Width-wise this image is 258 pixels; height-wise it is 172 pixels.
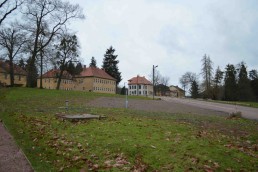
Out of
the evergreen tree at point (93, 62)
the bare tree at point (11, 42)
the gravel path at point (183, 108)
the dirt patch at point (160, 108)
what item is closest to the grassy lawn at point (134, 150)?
the gravel path at point (183, 108)

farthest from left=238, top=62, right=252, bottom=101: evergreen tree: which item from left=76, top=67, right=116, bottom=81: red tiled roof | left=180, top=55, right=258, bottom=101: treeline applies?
left=76, top=67, right=116, bottom=81: red tiled roof

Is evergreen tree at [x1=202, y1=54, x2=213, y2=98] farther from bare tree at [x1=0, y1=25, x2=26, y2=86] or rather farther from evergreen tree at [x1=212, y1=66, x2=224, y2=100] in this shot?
bare tree at [x1=0, y1=25, x2=26, y2=86]

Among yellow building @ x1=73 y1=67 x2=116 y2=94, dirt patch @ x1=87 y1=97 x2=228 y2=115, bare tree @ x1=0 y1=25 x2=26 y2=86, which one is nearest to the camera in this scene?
dirt patch @ x1=87 y1=97 x2=228 y2=115

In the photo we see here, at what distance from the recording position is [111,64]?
89.9m

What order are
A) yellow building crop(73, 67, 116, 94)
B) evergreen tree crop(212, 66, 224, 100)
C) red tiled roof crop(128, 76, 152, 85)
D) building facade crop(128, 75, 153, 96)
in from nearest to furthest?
evergreen tree crop(212, 66, 224, 100)
yellow building crop(73, 67, 116, 94)
building facade crop(128, 75, 153, 96)
red tiled roof crop(128, 76, 152, 85)

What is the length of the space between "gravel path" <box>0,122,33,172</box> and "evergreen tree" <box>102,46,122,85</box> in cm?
7842

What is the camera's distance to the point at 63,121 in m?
12.8

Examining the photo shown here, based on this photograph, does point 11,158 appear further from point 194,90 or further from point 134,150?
point 194,90

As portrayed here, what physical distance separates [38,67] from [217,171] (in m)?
49.8

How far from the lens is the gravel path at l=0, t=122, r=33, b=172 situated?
6.21 metres

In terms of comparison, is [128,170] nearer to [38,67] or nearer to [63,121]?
[63,121]

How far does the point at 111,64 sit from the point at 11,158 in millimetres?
83462

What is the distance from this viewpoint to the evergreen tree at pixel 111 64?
3417 inches

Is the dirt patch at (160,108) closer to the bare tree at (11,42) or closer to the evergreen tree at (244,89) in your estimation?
the bare tree at (11,42)
